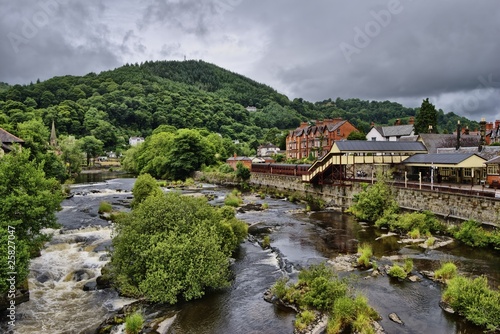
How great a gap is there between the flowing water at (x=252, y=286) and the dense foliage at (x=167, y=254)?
82cm

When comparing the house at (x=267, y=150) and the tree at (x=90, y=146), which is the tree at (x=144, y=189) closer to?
the house at (x=267, y=150)

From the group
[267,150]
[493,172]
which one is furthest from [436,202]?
[267,150]

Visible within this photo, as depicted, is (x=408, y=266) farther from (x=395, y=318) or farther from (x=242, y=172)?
(x=242, y=172)

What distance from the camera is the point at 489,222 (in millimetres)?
24359

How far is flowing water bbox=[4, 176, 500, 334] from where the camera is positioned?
1491 cm

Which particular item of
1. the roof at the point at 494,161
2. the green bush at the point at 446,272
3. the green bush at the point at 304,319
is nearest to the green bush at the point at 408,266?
the green bush at the point at 446,272

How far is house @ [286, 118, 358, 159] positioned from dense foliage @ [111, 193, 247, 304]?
50.7m

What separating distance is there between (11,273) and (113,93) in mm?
170368

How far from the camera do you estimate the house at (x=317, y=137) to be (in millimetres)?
73938

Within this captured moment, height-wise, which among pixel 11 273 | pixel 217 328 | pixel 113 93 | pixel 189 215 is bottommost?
pixel 217 328

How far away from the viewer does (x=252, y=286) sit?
18828mm

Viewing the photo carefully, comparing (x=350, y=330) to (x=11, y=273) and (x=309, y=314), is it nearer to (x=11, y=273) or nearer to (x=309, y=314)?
(x=309, y=314)

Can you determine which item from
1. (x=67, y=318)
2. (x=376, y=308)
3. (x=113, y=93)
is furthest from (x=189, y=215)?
(x=113, y=93)

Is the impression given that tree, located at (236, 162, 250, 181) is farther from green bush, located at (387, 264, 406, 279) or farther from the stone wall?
green bush, located at (387, 264, 406, 279)
